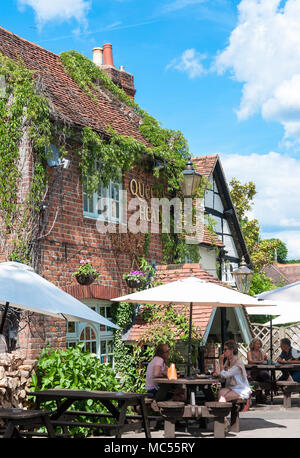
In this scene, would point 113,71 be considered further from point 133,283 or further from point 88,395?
point 88,395

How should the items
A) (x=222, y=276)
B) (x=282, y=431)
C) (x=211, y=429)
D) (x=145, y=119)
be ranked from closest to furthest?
(x=282, y=431)
(x=211, y=429)
(x=145, y=119)
(x=222, y=276)

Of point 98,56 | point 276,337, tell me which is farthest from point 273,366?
point 98,56

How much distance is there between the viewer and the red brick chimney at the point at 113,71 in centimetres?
1786

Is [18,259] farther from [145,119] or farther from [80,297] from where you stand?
[145,119]

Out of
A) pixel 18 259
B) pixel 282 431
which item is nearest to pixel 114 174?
pixel 18 259

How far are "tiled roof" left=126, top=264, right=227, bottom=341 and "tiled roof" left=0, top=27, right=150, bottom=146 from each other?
318 cm

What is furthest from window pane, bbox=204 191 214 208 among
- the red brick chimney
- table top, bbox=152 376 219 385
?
table top, bbox=152 376 219 385

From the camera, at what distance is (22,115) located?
38.7ft

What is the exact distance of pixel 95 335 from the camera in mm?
13422

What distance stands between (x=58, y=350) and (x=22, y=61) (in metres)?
5.42

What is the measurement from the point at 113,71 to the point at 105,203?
5.39 metres

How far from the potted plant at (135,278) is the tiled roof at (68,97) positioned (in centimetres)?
294

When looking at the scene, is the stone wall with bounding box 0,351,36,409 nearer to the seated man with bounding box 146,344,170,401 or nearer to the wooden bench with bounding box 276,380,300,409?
the seated man with bounding box 146,344,170,401

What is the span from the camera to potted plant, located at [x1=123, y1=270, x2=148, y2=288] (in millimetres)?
13875
